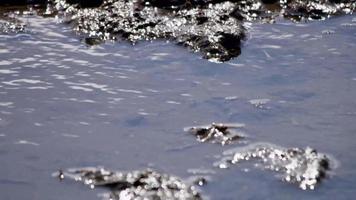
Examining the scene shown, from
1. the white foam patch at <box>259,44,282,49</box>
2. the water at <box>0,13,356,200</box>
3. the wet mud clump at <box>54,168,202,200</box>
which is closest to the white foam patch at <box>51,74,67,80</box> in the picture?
the water at <box>0,13,356,200</box>

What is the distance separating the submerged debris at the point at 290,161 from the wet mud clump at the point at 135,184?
2.06ft

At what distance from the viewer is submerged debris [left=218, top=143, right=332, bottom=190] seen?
4828 millimetres

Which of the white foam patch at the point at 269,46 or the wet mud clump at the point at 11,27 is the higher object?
the wet mud clump at the point at 11,27

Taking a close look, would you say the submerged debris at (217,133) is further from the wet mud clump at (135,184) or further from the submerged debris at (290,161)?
the wet mud clump at (135,184)

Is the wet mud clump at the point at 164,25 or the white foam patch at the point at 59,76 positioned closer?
the white foam patch at the point at 59,76

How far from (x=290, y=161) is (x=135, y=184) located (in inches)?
66.7

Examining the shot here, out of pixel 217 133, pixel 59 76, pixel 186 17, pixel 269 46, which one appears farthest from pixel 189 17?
pixel 217 133

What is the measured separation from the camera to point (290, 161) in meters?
5.07

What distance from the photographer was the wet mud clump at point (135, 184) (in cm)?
461

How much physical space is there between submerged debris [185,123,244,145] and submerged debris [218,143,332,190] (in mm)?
236

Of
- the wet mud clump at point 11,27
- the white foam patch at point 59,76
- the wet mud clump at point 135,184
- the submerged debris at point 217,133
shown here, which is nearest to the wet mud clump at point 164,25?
the wet mud clump at point 11,27

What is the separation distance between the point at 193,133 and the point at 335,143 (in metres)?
1.66

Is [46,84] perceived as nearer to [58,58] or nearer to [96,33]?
[58,58]

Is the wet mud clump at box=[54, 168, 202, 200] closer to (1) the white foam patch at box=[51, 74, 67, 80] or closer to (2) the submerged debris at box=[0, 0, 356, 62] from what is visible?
(1) the white foam patch at box=[51, 74, 67, 80]
